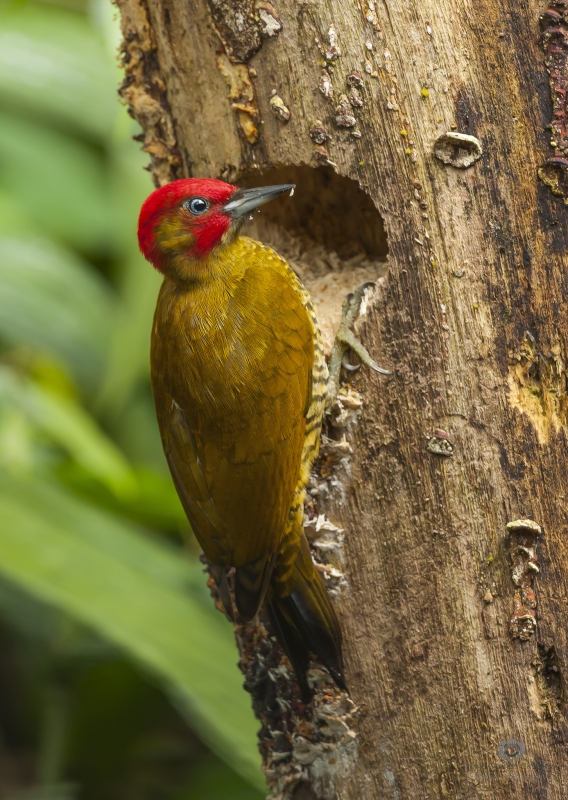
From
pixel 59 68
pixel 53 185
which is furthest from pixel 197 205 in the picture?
pixel 53 185

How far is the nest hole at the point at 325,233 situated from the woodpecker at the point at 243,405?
167mm

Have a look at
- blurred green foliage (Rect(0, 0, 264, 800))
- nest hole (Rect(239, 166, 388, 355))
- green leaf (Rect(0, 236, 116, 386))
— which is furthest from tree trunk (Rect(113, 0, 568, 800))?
green leaf (Rect(0, 236, 116, 386))

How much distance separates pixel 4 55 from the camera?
3305mm

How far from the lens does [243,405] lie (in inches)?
80.0

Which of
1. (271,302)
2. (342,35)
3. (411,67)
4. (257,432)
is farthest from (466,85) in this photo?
(257,432)

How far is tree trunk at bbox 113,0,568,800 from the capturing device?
6.23 ft

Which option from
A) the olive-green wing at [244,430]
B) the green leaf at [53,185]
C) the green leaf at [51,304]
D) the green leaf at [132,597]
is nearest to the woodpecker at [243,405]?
the olive-green wing at [244,430]

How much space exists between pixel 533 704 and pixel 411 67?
4.49 feet

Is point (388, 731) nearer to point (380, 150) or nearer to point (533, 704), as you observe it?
point (533, 704)

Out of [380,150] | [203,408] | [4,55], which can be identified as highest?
[4,55]

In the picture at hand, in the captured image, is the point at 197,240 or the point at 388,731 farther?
the point at 197,240

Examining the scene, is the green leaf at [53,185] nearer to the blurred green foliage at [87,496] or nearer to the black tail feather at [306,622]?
the blurred green foliage at [87,496]

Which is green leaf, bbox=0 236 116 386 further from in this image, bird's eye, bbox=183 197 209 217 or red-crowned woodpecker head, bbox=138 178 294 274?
bird's eye, bbox=183 197 209 217

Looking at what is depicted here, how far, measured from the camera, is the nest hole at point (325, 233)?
234cm
